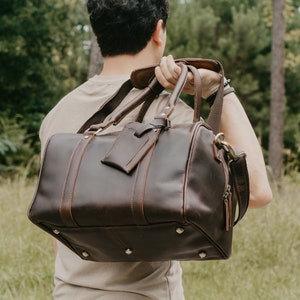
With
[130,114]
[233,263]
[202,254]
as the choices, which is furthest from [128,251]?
[233,263]

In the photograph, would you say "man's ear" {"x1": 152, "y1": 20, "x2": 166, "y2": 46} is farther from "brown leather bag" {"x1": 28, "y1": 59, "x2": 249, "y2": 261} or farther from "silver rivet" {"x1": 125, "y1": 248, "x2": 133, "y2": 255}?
"silver rivet" {"x1": 125, "y1": 248, "x2": 133, "y2": 255}

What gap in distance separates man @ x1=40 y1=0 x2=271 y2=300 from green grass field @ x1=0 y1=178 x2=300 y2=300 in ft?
8.35

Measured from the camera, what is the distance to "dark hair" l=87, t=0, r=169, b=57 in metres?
1.81

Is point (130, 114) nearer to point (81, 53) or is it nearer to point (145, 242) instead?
point (145, 242)

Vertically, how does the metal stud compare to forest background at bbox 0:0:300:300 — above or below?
above

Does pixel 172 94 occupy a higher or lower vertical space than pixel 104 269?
higher

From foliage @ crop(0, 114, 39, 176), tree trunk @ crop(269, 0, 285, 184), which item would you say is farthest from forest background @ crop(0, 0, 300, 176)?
tree trunk @ crop(269, 0, 285, 184)

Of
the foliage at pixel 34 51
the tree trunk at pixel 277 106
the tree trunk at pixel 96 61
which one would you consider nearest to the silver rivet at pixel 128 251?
the tree trunk at pixel 96 61

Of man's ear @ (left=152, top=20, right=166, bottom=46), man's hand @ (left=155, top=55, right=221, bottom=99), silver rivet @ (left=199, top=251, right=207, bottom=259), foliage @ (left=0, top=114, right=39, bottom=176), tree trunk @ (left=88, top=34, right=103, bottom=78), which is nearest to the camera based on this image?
silver rivet @ (left=199, top=251, right=207, bottom=259)

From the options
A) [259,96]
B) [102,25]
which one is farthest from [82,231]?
[259,96]

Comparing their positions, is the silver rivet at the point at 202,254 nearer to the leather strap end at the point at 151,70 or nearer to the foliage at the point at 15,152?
the leather strap end at the point at 151,70

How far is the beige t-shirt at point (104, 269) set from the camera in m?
1.73

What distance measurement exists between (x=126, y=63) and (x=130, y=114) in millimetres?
164

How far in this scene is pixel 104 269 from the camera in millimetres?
1761
